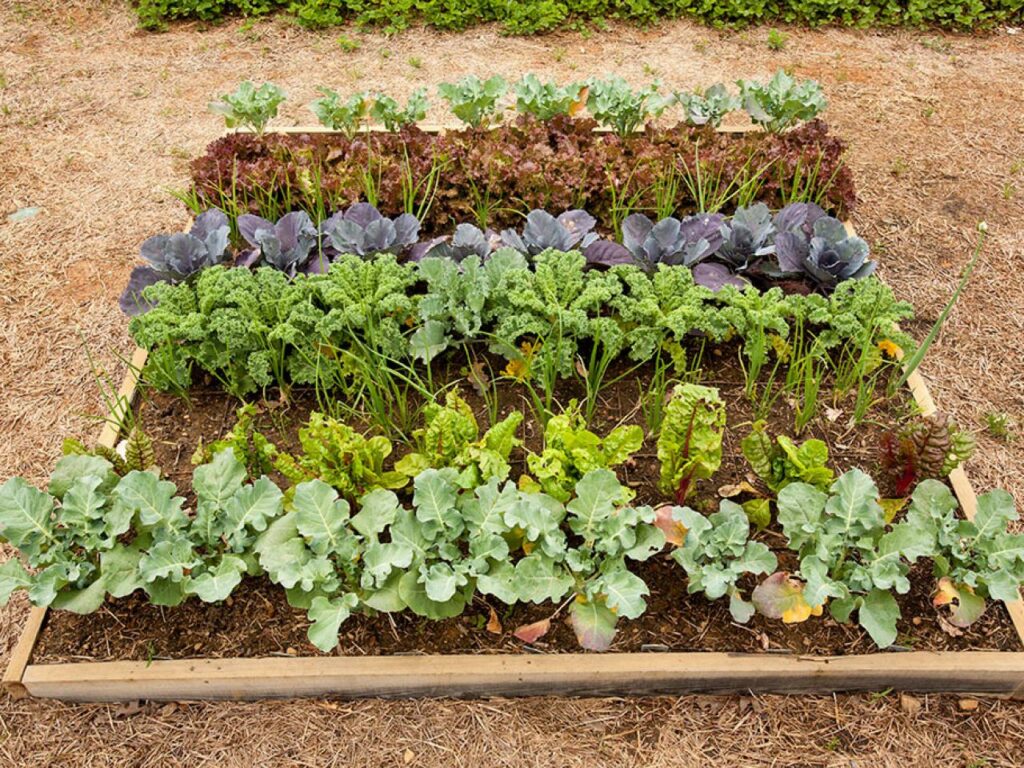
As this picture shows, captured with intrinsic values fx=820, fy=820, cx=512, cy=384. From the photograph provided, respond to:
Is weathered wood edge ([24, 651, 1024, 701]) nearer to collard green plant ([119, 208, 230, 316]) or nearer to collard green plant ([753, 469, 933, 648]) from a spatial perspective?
collard green plant ([753, 469, 933, 648])

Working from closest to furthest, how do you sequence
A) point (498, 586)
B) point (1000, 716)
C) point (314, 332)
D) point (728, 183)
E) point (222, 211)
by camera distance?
point (498, 586) < point (1000, 716) < point (314, 332) < point (222, 211) < point (728, 183)

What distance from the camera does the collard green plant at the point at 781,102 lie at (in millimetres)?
3412

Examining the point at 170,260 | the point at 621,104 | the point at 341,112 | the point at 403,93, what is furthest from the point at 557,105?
the point at 170,260

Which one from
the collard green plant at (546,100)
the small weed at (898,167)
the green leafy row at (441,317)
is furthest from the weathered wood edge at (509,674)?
the small weed at (898,167)

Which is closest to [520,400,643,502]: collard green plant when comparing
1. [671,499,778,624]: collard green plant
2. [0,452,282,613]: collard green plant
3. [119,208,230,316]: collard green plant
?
[671,499,778,624]: collard green plant

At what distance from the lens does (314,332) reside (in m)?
2.52

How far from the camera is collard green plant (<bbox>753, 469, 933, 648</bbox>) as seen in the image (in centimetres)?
191

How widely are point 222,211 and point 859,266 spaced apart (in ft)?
7.26

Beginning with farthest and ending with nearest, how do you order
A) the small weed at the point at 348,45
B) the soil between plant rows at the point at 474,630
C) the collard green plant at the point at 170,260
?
1. the small weed at the point at 348,45
2. the collard green plant at the point at 170,260
3. the soil between plant rows at the point at 474,630

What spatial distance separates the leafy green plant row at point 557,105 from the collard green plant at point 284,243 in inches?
28.8

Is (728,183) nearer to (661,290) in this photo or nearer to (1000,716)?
(661,290)

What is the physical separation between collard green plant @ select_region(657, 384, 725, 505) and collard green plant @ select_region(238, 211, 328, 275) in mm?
1312

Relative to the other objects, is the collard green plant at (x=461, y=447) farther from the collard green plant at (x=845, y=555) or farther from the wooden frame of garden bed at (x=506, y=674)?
the collard green plant at (x=845, y=555)

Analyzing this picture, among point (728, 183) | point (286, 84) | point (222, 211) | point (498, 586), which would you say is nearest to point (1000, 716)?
point (498, 586)
